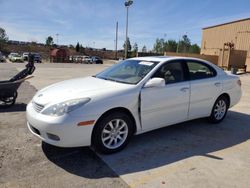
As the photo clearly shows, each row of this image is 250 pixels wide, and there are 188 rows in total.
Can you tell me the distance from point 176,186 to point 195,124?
2.91m

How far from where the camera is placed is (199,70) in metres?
5.70

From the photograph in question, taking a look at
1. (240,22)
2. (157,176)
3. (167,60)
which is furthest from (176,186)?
(240,22)

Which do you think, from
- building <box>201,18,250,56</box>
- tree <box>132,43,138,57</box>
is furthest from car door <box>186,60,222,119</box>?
tree <box>132,43,138,57</box>

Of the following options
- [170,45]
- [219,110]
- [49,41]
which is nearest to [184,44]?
[170,45]

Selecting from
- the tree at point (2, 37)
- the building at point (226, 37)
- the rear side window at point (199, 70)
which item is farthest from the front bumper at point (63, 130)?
the tree at point (2, 37)

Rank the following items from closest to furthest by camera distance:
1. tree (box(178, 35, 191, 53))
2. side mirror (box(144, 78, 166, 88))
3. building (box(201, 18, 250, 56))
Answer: side mirror (box(144, 78, 166, 88))
building (box(201, 18, 250, 56))
tree (box(178, 35, 191, 53))

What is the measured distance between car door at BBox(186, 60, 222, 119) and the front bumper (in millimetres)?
2343

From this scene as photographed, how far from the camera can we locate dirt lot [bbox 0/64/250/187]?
344 cm

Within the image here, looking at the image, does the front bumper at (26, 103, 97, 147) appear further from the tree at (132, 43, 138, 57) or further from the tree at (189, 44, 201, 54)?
the tree at (189, 44, 201, 54)

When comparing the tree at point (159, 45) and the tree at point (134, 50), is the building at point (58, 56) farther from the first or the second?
the tree at point (159, 45)

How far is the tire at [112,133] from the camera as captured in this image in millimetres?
4066

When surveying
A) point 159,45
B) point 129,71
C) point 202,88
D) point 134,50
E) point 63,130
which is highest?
point 159,45

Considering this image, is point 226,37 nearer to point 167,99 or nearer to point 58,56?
point 58,56

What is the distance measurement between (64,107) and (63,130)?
0.32m
